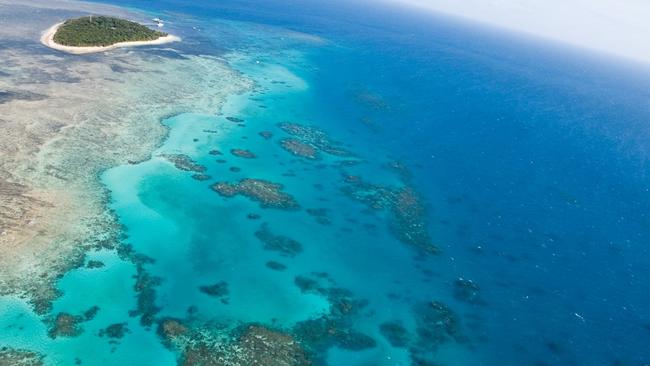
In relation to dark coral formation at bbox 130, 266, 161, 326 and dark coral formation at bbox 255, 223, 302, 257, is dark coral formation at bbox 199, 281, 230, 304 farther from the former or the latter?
dark coral formation at bbox 255, 223, 302, 257

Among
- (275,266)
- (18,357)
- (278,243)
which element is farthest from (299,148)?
(18,357)

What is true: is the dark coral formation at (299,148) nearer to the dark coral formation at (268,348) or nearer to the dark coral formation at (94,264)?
the dark coral formation at (94,264)

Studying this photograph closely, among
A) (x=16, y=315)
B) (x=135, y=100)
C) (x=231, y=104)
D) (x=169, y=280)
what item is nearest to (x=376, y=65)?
(x=231, y=104)

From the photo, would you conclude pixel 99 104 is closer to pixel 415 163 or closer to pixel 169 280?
pixel 169 280

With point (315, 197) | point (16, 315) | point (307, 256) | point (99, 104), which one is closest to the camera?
point (16, 315)

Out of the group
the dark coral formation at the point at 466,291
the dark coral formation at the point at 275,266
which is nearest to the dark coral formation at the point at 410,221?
the dark coral formation at the point at 466,291
